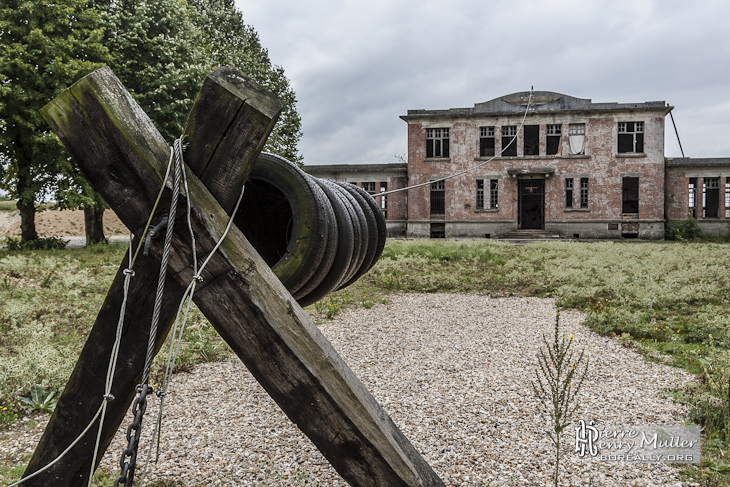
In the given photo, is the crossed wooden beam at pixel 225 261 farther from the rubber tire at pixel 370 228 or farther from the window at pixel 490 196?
the window at pixel 490 196

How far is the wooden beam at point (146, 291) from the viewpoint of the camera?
1563 mm

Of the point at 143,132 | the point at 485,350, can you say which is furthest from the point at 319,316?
the point at 143,132

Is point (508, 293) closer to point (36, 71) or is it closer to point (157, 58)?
point (157, 58)

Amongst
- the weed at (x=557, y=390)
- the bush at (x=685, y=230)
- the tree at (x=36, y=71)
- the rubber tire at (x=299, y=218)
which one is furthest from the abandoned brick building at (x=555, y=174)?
Answer: the rubber tire at (x=299, y=218)

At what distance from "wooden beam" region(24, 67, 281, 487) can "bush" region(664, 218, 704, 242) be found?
97.7 feet

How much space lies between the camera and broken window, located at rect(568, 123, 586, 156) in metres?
28.1

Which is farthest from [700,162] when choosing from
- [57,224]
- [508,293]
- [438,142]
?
[57,224]

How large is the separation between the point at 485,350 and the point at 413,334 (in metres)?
1.17

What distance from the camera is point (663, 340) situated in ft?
21.0

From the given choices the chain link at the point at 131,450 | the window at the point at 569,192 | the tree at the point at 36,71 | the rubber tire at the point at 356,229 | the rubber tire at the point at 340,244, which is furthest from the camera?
the window at the point at 569,192

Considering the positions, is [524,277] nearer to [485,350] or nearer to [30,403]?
[485,350]

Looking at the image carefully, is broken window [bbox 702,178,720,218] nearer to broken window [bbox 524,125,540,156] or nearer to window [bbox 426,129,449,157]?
broken window [bbox 524,125,540,156]

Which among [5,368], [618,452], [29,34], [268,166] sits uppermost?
[29,34]

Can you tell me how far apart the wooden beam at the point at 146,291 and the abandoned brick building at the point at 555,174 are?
2722 centimetres
